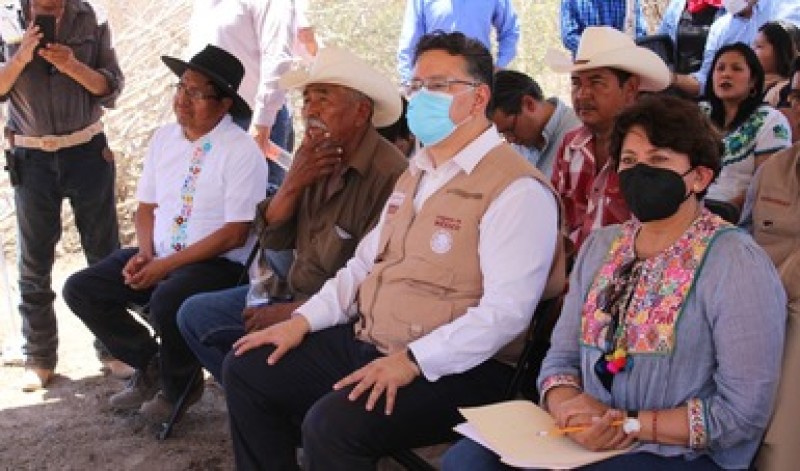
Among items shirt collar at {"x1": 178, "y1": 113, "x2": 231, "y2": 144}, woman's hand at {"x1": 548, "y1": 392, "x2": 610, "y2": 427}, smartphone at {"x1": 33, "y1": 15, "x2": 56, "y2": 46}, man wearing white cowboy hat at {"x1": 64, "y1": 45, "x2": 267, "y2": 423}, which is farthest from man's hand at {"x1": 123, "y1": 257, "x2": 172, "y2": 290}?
woman's hand at {"x1": 548, "y1": 392, "x2": 610, "y2": 427}

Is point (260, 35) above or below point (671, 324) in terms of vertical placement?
above

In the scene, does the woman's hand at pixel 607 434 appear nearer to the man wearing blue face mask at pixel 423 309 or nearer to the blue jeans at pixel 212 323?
the man wearing blue face mask at pixel 423 309

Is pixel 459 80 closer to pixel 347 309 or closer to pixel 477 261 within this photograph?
pixel 477 261

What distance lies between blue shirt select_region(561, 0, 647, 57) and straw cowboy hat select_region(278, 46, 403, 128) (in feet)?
8.86

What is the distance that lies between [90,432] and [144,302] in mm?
654

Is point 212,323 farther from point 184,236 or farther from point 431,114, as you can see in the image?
point 431,114

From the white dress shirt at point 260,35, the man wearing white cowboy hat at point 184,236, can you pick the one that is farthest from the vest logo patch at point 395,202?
the white dress shirt at point 260,35

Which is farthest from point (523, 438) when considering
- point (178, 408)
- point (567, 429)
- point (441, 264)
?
point (178, 408)

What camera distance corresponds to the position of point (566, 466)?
2.24 metres

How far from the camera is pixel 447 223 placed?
292cm

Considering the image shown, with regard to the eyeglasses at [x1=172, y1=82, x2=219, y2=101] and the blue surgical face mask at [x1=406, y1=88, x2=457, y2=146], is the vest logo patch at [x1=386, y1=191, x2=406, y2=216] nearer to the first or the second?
the blue surgical face mask at [x1=406, y1=88, x2=457, y2=146]

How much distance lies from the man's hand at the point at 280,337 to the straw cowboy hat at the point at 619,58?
4.72 feet

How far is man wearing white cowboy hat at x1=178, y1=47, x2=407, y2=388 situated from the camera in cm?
356

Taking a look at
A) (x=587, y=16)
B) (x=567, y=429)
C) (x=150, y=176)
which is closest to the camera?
(x=567, y=429)
